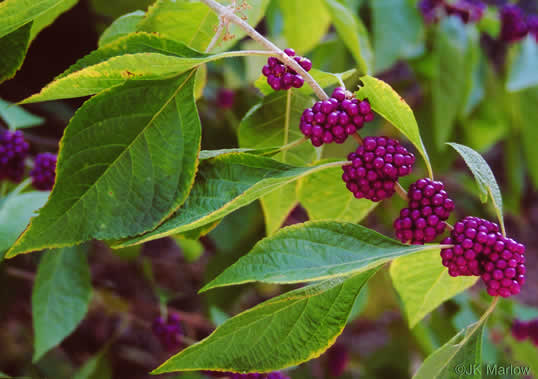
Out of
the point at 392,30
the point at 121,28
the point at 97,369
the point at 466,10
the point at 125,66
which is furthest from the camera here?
the point at 466,10

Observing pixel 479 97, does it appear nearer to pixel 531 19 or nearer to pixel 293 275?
pixel 531 19

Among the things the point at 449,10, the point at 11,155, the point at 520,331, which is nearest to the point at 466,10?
the point at 449,10

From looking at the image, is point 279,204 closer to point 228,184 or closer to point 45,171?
point 228,184

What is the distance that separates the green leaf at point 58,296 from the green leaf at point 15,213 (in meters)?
0.11

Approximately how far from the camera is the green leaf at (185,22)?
0.62m

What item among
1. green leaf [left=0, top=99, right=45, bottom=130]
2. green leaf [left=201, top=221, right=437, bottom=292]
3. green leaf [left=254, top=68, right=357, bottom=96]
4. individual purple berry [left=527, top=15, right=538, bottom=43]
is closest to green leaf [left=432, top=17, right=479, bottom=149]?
individual purple berry [left=527, top=15, right=538, bottom=43]

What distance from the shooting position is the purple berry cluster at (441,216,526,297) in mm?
491

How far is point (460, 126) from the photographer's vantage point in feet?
5.64

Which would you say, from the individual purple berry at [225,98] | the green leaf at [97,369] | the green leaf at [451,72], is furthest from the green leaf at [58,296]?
the green leaf at [451,72]

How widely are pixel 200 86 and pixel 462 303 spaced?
37.2 inches

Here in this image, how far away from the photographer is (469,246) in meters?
0.50

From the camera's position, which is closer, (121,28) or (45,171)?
(121,28)

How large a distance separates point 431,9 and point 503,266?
109cm

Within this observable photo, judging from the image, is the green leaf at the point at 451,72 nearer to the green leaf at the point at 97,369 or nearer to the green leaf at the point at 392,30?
the green leaf at the point at 392,30
